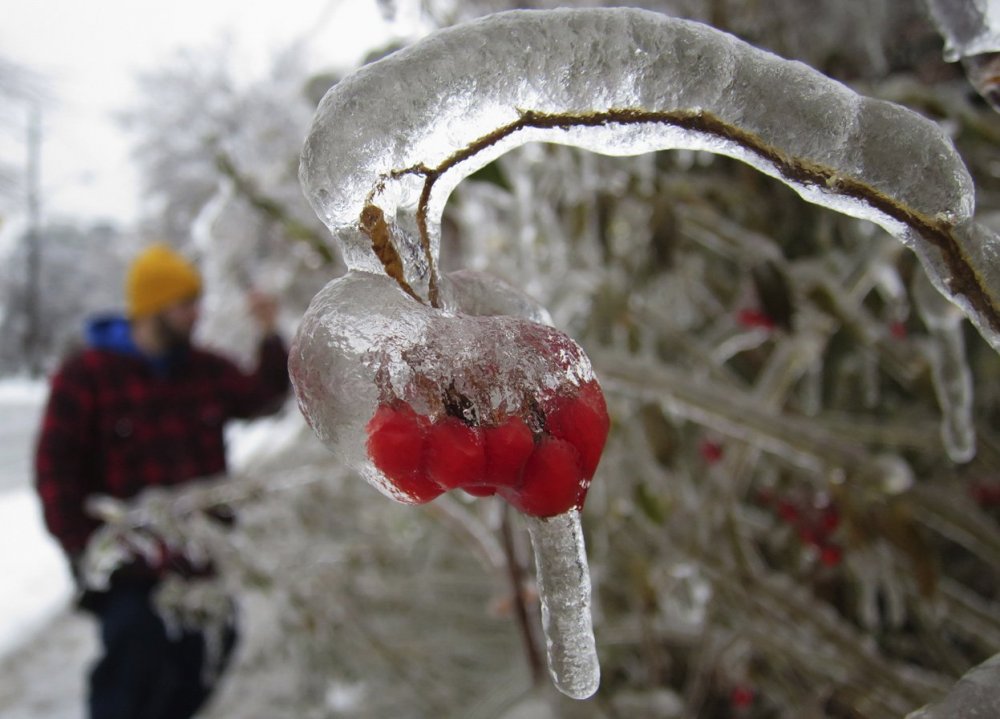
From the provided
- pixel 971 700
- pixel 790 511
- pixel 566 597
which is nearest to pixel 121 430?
pixel 790 511

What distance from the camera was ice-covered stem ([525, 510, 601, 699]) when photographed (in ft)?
1.07

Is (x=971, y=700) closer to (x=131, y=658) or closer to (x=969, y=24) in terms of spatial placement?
(x=969, y=24)

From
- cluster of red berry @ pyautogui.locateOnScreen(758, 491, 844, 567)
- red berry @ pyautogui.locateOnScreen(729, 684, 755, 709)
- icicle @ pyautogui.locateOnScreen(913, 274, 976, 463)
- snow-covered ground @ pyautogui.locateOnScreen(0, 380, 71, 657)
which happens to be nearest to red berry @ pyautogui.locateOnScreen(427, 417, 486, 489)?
icicle @ pyautogui.locateOnScreen(913, 274, 976, 463)

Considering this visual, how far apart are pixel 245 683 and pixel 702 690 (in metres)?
2.19

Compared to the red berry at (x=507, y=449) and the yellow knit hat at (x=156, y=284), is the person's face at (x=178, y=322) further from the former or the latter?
the red berry at (x=507, y=449)

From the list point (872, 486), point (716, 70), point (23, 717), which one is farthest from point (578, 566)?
point (23, 717)

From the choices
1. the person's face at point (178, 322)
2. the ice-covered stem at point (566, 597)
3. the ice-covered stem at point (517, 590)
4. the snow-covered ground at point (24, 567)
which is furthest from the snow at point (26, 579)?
the ice-covered stem at point (566, 597)

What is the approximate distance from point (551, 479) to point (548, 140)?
172mm

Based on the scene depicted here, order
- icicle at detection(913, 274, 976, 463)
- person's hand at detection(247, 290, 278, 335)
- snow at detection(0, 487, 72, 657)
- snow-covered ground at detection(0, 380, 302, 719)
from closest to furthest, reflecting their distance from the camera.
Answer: icicle at detection(913, 274, 976, 463)
person's hand at detection(247, 290, 278, 335)
snow-covered ground at detection(0, 380, 302, 719)
snow at detection(0, 487, 72, 657)

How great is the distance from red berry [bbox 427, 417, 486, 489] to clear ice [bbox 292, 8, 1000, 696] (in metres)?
0.01

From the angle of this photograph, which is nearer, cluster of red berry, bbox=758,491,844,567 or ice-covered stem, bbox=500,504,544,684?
ice-covered stem, bbox=500,504,544,684

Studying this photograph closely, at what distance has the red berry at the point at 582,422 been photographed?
30 cm

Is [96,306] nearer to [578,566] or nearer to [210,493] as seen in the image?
[210,493]

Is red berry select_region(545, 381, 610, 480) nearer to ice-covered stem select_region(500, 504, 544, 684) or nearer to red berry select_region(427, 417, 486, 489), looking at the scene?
red berry select_region(427, 417, 486, 489)
